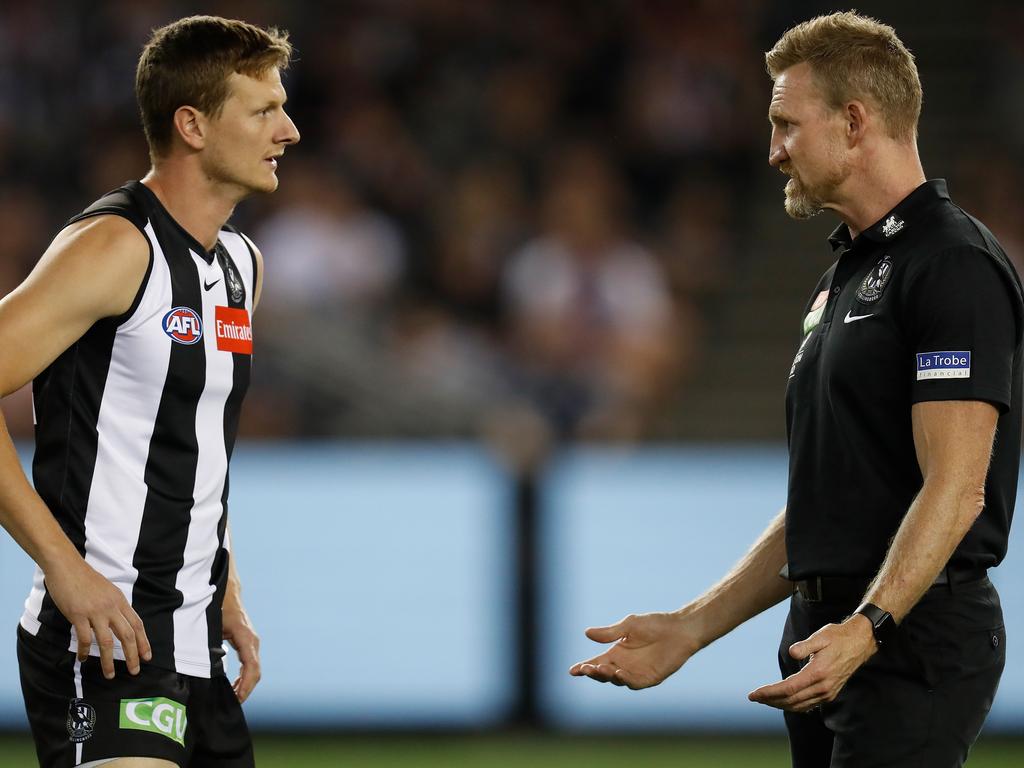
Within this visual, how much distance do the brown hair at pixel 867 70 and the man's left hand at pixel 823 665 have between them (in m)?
1.15

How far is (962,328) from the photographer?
311cm

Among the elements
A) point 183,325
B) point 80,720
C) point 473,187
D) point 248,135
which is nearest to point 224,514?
point 183,325

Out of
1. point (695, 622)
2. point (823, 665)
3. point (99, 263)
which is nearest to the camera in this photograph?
point (823, 665)

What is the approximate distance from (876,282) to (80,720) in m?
1.98

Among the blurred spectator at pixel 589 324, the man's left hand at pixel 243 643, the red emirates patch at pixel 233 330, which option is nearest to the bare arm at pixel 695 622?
the man's left hand at pixel 243 643

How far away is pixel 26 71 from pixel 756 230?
17.8 feet

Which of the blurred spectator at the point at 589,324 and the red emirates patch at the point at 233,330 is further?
the blurred spectator at the point at 589,324

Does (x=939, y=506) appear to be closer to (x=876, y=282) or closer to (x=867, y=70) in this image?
(x=876, y=282)

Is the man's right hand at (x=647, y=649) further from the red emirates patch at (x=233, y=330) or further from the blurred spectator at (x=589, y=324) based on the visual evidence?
the blurred spectator at (x=589, y=324)

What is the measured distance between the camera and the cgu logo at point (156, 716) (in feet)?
10.7

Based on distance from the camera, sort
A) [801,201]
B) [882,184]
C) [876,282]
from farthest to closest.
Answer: [801,201] < [882,184] < [876,282]

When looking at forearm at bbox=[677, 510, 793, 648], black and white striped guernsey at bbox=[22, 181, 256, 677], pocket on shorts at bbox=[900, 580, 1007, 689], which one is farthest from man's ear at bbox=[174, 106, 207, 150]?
pocket on shorts at bbox=[900, 580, 1007, 689]

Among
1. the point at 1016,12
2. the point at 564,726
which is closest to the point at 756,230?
the point at 1016,12

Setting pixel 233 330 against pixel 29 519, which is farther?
pixel 233 330
